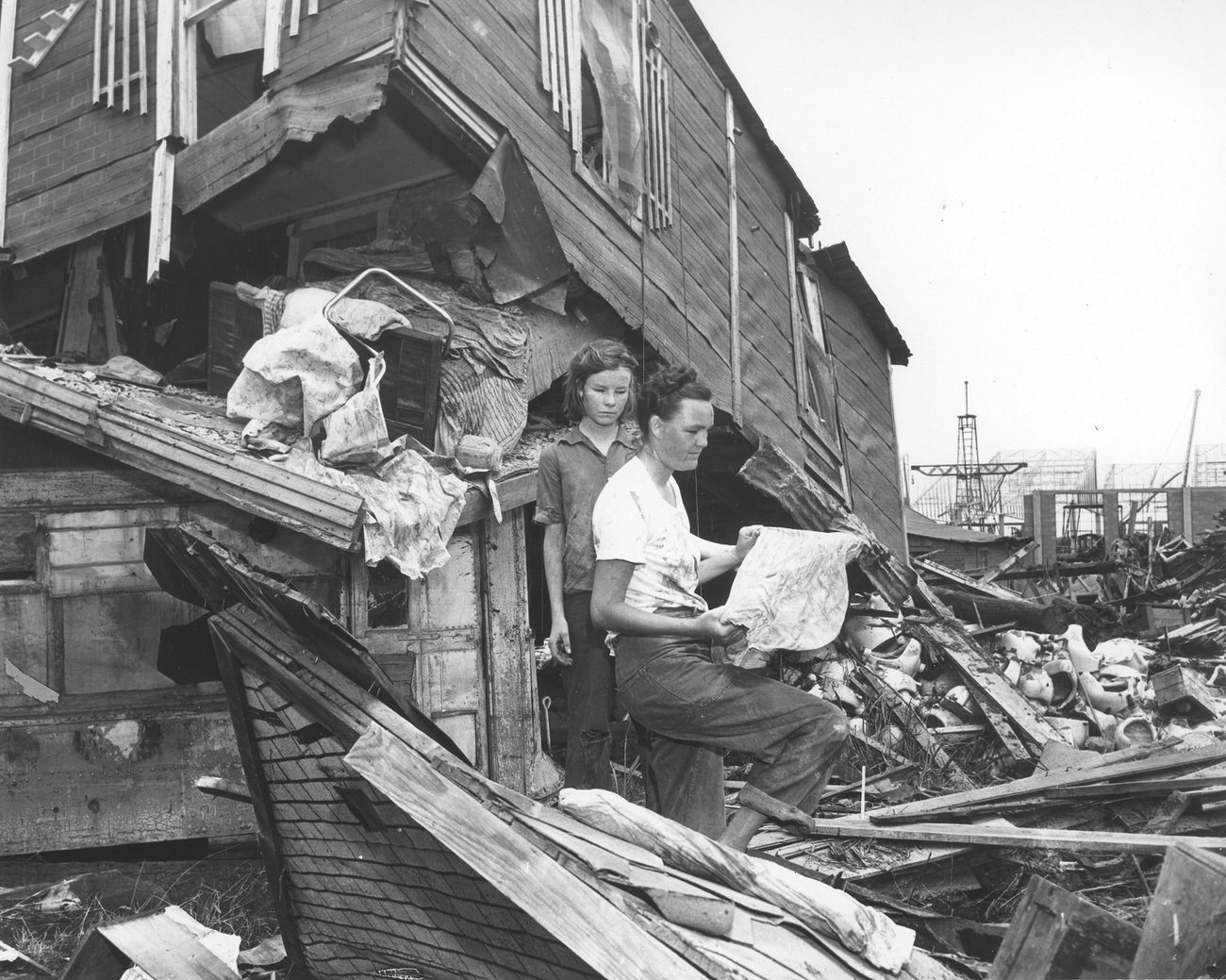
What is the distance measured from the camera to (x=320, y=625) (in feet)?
9.50

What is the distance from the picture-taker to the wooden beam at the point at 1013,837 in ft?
13.7

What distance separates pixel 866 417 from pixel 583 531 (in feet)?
27.4

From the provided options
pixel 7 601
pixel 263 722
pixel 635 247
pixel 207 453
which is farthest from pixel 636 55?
pixel 263 722

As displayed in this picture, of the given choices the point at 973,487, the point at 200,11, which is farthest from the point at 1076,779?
the point at 973,487

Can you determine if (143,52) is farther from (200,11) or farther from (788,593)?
(788,593)

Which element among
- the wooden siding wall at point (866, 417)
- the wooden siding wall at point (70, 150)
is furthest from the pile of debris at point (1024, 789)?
the wooden siding wall at point (70, 150)

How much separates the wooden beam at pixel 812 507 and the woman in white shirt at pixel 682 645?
16.8 ft

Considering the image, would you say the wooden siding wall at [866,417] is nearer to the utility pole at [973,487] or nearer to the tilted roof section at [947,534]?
the tilted roof section at [947,534]

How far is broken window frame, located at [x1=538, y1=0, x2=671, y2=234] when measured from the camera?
750 cm

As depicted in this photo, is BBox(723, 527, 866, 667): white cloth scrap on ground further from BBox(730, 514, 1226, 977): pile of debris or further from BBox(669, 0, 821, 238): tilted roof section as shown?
BBox(669, 0, 821, 238): tilted roof section

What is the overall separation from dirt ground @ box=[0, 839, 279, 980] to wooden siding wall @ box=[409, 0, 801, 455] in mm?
4328

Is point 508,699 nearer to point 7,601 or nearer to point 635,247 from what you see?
point 7,601

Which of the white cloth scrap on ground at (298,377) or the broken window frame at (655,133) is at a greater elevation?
the broken window frame at (655,133)

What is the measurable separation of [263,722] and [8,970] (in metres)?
1.68
